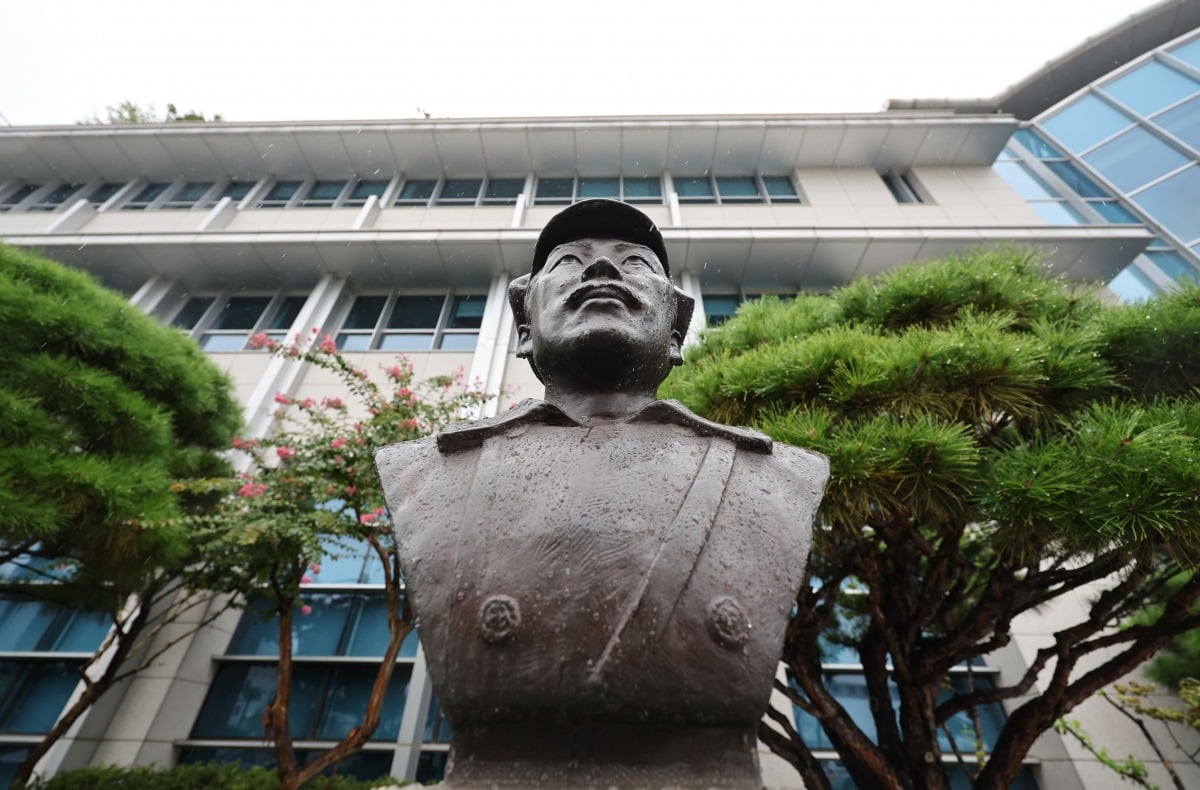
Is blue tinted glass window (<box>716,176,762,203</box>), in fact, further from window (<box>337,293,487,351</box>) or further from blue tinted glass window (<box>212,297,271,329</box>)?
blue tinted glass window (<box>212,297,271,329</box>)

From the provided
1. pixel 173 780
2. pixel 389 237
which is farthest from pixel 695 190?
pixel 173 780

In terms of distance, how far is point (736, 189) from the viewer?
12211 mm

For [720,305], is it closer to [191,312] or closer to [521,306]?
[521,306]

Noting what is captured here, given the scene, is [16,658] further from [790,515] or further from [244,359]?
[790,515]

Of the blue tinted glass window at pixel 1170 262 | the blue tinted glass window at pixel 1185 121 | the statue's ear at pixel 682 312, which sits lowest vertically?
Answer: the statue's ear at pixel 682 312

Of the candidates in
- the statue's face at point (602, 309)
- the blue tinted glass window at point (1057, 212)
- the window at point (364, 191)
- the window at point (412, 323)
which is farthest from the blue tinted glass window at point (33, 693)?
the blue tinted glass window at point (1057, 212)

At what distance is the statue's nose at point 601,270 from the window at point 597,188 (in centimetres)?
1036

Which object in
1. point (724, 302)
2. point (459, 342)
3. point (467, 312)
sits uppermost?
point (724, 302)

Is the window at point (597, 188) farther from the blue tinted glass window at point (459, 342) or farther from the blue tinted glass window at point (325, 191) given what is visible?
the blue tinted glass window at point (325, 191)

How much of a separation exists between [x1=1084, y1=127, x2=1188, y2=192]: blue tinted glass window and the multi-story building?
0.18ft

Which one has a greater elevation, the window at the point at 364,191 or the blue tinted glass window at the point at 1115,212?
the window at the point at 364,191

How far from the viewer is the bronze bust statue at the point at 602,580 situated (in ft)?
3.88

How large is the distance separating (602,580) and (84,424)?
4.80m

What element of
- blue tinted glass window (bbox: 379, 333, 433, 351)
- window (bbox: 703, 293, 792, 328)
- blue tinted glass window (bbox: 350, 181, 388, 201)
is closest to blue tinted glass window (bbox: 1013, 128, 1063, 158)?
window (bbox: 703, 293, 792, 328)
